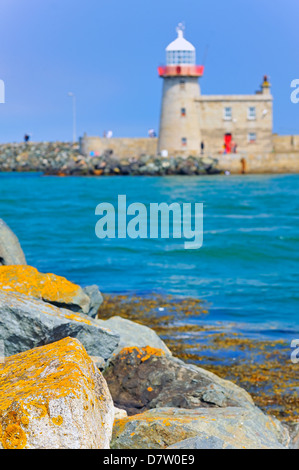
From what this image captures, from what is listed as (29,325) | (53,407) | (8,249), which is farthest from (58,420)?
(8,249)

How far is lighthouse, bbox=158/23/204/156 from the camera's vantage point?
5009 centimetres

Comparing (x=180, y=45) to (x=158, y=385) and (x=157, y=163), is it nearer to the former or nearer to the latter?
(x=157, y=163)

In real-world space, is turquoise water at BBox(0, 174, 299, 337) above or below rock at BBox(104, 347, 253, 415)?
below

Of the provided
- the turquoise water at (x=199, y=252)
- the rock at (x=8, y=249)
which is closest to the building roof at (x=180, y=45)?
the turquoise water at (x=199, y=252)

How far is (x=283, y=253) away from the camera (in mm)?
18172

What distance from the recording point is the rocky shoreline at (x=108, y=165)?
51.6m

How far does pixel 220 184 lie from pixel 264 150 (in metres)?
11.3

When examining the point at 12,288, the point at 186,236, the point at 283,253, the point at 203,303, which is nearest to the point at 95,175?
the point at 186,236

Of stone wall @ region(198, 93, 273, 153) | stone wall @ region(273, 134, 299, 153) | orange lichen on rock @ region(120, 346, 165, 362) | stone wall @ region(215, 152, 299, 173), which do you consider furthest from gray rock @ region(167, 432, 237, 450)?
stone wall @ region(273, 134, 299, 153)

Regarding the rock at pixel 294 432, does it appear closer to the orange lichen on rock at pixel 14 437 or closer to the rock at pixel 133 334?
the rock at pixel 133 334

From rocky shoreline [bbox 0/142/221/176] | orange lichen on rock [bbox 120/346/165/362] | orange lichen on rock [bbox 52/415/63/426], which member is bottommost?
orange lichen on rock [bbox 120/346/165/362]

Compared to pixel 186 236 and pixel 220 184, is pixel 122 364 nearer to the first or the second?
pixel 186 236

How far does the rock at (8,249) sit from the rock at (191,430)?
3.53m

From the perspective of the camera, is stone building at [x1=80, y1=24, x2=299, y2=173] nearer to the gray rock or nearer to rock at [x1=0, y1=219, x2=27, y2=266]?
rock at [x1=0, y1=219, x2=27, y2=266]
